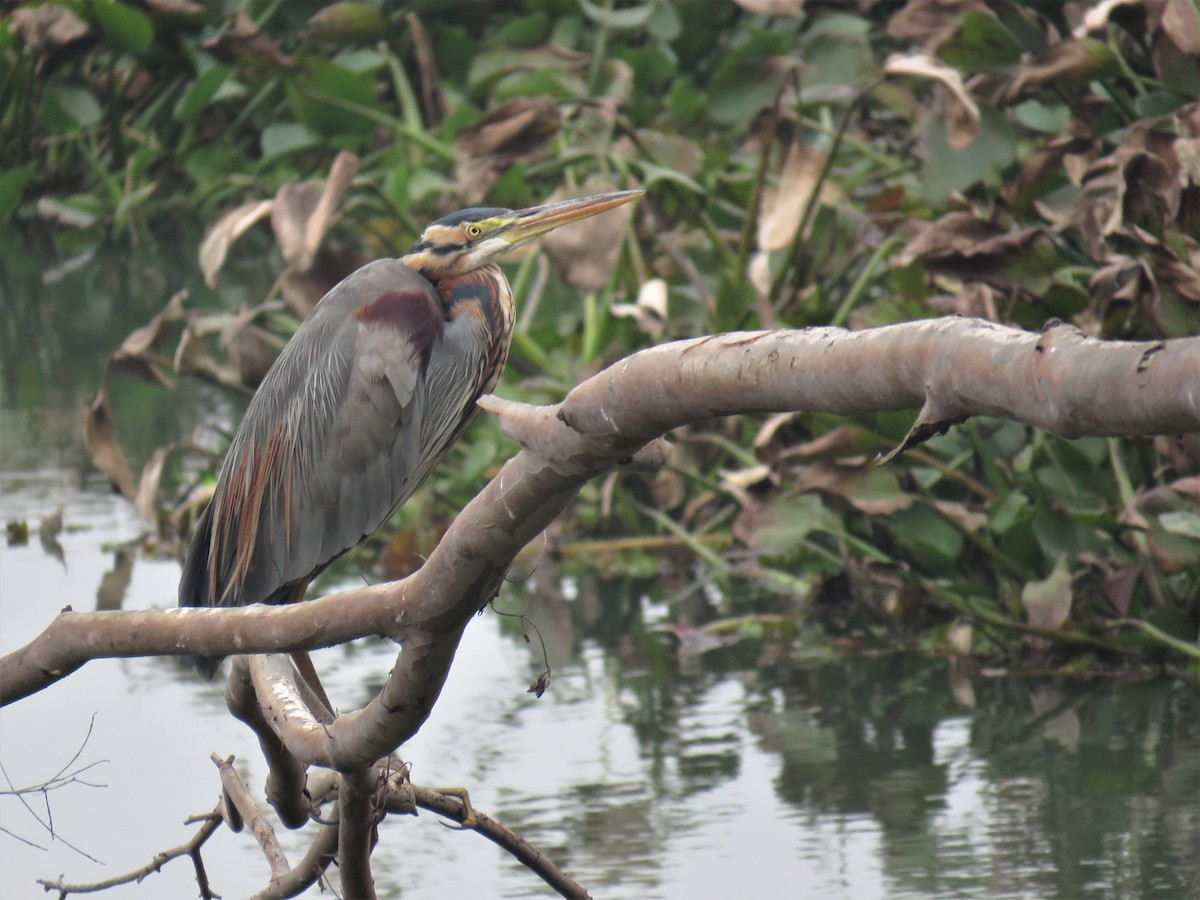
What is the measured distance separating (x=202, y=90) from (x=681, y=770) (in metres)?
6.44

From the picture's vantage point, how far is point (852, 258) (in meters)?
4.91

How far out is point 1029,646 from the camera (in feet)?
14.0

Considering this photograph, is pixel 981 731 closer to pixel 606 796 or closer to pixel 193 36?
pixel 606 796

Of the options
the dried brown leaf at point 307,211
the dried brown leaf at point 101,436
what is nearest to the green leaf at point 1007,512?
the dried brown leaf at point 307,211

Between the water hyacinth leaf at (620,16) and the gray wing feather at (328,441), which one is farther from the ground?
the water hyacinth leaf at (620,16)

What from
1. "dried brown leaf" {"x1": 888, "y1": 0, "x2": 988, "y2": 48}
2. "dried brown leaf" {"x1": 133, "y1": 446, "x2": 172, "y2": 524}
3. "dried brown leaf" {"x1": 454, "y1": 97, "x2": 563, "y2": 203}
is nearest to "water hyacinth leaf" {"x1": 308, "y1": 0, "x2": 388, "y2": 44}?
"dried brown leaf" {"x1": 454, "y1": 97, "x2": 563, "y2": 203}

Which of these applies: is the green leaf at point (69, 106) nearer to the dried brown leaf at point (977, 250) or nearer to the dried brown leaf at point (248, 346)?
the dried brown leaf at point (248, 346)

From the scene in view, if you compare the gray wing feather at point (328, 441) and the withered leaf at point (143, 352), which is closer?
the gray wing feather at point (328, 441)

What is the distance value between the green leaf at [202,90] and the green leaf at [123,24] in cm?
43

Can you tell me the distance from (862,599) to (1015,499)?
0.68 m

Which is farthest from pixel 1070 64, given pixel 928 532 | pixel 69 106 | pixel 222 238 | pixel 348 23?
pixel 69 106

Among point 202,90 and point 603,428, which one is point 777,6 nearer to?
point 603,428

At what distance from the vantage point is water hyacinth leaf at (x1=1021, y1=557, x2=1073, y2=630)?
3.86 m

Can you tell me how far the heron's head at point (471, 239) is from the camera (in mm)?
3111
